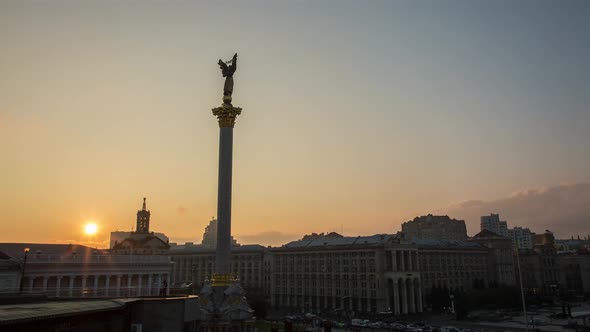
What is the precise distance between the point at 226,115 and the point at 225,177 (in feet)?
19.2

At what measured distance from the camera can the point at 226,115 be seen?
45.1 meters

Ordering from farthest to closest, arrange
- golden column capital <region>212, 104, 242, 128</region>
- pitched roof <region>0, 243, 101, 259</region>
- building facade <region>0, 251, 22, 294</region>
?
pitched roof <region>0, 243, 101, 259</region> → building facade <region>0, 251, 22, 294</region> → golden column capital <region>212, 104, 242, 128</region>

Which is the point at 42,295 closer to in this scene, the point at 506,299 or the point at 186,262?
the point at 506,299

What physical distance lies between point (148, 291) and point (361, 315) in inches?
2570

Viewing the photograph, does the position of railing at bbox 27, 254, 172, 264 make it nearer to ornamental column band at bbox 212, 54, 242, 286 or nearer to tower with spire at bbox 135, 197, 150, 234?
ornamental column band at bbox 212, 54, 242, 286

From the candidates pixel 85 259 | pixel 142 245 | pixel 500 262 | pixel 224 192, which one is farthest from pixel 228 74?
pixel 500 262

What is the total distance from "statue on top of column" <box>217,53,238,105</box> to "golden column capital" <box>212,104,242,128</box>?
0.88 m

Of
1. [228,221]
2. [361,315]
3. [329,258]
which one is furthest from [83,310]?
[329,258]

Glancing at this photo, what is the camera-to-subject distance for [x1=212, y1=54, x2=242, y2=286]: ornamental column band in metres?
42.4

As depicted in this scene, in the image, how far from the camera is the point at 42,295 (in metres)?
35.5

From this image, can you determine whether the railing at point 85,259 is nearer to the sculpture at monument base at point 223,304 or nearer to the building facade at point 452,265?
the sculpture at monument base at point 223,304

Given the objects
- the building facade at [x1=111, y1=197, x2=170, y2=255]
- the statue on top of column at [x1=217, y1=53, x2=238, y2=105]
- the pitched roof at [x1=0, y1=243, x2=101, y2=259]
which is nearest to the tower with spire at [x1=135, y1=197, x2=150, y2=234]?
the building facade at [x1=111, y1=197, x2=170, y2=255]

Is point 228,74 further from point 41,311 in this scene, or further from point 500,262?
point 500,262

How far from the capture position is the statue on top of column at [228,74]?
4616 centimetres
